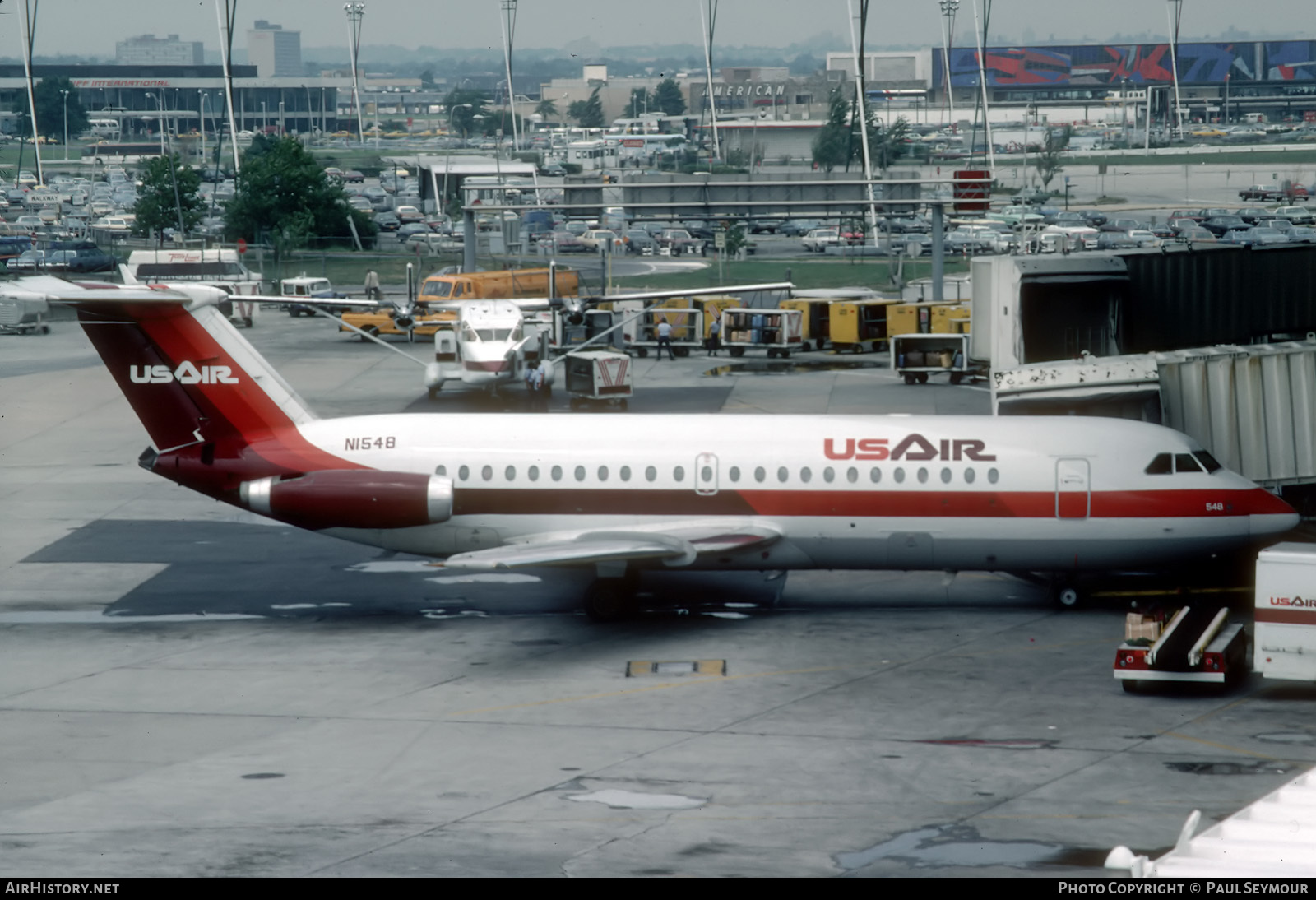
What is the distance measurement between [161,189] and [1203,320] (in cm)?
8300

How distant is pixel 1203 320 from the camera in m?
42.7

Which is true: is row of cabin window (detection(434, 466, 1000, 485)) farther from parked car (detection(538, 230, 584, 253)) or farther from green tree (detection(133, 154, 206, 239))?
green tree (detection(133, 154, 206, 239))

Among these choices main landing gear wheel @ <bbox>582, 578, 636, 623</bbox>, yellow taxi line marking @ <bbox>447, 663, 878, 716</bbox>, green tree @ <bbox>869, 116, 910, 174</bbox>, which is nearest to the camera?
yellow taxi line marking @ <bbox>447, 663, 878, 716</bbox>

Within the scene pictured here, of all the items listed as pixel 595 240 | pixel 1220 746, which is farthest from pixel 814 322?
pixel 1220 746

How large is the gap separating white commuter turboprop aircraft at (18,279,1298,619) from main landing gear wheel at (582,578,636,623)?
0.13ft

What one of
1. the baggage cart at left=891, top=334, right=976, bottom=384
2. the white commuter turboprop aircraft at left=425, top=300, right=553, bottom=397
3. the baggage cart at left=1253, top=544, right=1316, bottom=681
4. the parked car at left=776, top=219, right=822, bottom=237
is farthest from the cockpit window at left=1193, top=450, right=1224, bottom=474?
the parked car at left=776, top=219, right=822, bottom=237

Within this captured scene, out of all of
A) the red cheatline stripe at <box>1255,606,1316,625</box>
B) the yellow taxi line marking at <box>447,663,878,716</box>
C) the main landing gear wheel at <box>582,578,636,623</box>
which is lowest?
the yellow taxi line marking at <box>447,663,878,716</box>

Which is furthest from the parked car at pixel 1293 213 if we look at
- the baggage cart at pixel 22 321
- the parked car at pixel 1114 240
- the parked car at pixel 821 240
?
the baggage cart at pixel 22 321

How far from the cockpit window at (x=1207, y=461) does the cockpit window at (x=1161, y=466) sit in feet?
1.95

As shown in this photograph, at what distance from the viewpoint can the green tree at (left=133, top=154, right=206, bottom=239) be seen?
106875 millimetres

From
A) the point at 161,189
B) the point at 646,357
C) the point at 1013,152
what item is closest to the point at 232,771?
the point at 646,357

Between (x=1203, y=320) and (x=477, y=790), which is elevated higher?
(x=1203, y=320)

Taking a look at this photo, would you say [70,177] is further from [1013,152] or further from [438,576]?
[438,576]

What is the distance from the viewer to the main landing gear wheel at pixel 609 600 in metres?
29.2
